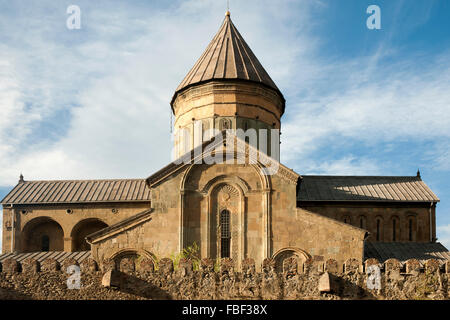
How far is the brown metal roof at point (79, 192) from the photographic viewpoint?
62.1 feet

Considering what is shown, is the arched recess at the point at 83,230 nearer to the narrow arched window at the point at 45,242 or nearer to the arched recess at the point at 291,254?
the narrow arched window at the point at 45,242

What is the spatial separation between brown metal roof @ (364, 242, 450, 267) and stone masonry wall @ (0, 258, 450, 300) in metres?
5.65

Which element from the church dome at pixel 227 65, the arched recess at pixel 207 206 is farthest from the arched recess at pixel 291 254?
the church dome at pixel 227 65

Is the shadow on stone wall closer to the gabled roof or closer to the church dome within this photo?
the gabled roof

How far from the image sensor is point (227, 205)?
49.3 feet

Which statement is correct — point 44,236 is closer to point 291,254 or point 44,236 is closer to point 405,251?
point 291,254

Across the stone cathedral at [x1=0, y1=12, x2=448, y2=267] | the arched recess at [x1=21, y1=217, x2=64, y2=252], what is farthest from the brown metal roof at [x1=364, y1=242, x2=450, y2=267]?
the arched recess at [x1=21, y1=217, x2=64, y2=252]

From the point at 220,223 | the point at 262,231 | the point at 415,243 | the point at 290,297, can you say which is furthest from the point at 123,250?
the point at 415,243

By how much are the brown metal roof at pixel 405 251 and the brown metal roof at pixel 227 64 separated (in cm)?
643

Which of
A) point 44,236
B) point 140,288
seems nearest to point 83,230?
point 44,236

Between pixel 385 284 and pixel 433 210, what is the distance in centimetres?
917

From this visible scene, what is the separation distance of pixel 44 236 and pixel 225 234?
7.89 meters
